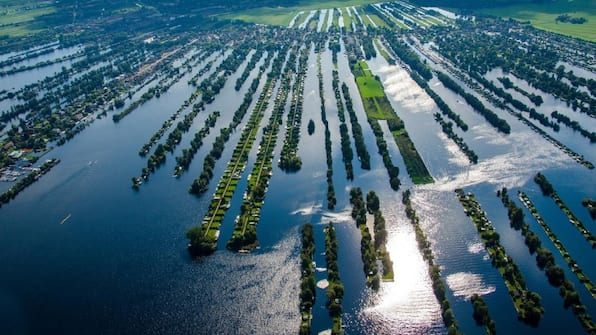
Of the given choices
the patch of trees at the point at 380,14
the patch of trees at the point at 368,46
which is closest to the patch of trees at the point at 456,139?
the patch of trees at the point at 368,46

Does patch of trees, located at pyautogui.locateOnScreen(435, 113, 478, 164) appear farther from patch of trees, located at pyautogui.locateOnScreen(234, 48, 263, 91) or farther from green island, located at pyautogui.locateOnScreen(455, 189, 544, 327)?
patch of trees, located at pyautogui.locateOnScreen(234, 48, 263, 91)

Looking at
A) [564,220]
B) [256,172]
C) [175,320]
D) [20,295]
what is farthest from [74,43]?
[564,220]

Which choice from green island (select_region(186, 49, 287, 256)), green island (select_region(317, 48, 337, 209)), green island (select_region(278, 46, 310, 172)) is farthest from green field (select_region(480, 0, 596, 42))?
green island (select_region(186, 49, 287, 256))

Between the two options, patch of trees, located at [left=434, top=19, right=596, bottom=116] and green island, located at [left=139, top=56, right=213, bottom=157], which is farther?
patch of trees, located at [left=434, top=19, right=596, bottom=116]

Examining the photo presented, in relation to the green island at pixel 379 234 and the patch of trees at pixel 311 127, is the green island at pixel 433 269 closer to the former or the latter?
the green island at pixel 379 234

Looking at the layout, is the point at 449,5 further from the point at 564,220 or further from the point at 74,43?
the point at 564,220

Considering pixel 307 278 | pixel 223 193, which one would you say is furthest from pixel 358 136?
pixel 307 278
